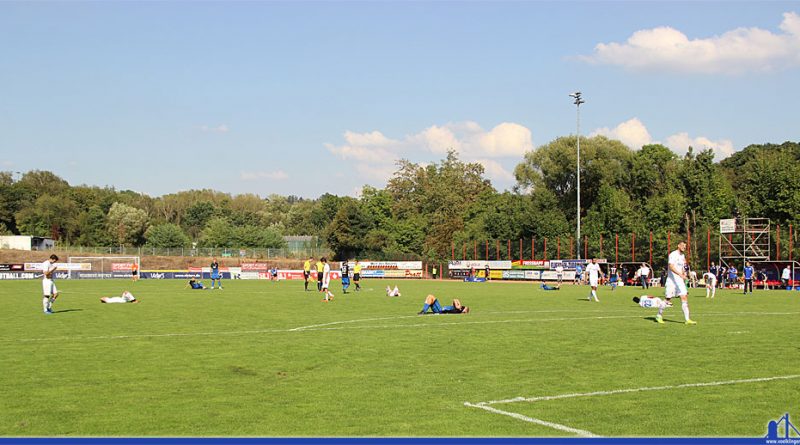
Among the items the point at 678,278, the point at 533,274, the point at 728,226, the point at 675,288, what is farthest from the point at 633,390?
the point at 533,274

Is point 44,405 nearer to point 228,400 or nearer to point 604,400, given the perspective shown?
point 228,400

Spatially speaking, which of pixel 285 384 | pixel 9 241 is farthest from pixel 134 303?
pixel 9 241

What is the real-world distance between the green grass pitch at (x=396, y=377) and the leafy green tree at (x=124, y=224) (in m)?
116

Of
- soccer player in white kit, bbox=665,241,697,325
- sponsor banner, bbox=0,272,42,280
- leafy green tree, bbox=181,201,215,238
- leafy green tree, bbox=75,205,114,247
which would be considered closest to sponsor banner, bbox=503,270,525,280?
sponsor banner, bbox=0,272,42,280

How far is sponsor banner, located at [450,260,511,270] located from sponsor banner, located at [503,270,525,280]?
2.23ft

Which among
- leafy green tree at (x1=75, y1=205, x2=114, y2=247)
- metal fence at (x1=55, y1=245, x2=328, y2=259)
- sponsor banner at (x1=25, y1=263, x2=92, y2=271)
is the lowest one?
sponsor banner at (x1=25, y1=263, x2=92, y2=271)

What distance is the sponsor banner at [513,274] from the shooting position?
7725 centimetres

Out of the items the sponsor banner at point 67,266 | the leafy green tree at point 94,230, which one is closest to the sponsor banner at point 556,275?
the sponsor banner at point 67,266

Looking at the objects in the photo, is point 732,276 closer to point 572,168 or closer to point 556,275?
point 556,275

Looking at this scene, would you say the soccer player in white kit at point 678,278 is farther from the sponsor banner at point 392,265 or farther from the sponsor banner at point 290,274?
the sponsor banner at point 392,265

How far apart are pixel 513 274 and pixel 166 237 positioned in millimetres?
70846

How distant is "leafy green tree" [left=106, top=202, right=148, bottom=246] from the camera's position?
13188 cm

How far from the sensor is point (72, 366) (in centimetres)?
1330

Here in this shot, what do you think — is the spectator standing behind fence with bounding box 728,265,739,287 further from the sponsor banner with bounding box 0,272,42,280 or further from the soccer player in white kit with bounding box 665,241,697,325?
the sponsor banner with bounding box 0,272,42,280
